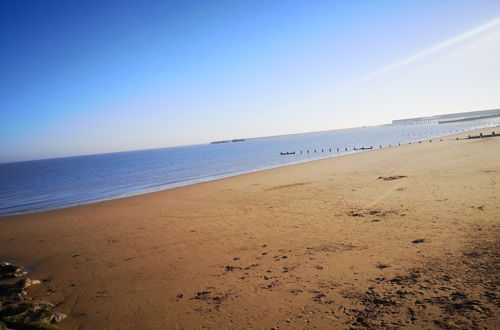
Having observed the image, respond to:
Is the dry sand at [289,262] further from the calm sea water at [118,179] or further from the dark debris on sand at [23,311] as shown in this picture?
the calm sea water at [118,179]

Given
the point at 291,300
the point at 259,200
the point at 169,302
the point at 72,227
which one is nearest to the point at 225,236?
the point at 169,302

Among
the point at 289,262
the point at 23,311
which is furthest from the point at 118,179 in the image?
the point at 289,262

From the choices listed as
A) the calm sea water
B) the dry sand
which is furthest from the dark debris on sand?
the calm sea water

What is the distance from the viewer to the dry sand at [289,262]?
5.91 metres

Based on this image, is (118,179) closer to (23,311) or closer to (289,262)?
(23,311)

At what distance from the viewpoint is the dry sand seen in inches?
233

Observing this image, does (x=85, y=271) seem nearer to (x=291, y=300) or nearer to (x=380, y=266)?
(x=291, y=300)

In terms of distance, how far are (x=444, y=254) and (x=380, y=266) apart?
2.07 m

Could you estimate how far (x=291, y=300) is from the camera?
6.44 meters

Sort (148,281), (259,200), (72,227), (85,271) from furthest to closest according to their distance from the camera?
1. (259,200)
2. (72,227)
3. (85,271)
4. (148,281)

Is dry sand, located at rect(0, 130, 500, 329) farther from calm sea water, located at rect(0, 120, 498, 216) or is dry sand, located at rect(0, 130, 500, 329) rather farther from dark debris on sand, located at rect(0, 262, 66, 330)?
calm sea water, located at rect(0, 120, 498, 216)

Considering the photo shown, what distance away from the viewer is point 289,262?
8508 millimetres

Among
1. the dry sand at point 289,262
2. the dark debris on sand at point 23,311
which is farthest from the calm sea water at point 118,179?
the dark debris on sand at point 23,311

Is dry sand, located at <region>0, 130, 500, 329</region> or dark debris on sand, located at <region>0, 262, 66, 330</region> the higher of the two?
dark debris on sand, located at <region>0, 262, 66, 330</region>
